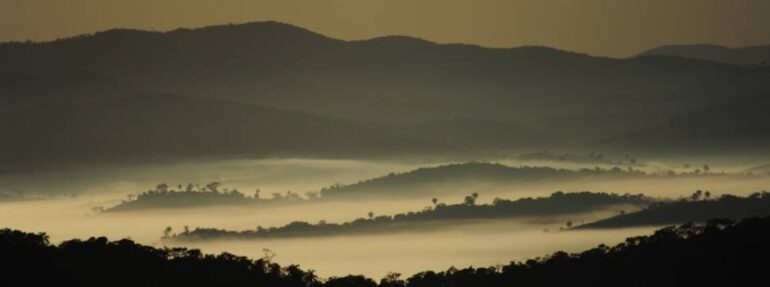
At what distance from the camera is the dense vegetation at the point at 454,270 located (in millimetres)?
100188

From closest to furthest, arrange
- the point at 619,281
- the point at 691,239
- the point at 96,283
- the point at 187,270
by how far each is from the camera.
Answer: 1. the point at 96,283
2. the point at 187,270
3. the point at 619,281
4. the point at 691,239

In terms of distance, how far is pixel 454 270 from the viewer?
390ft

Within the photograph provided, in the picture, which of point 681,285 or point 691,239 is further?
point 691,239

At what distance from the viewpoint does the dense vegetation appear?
100m

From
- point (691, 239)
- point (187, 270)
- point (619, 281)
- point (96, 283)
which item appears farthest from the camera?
point (691, 239)

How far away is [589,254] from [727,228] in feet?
24.1

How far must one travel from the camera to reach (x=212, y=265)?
352 ft

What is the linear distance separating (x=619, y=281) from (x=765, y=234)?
7825 mm

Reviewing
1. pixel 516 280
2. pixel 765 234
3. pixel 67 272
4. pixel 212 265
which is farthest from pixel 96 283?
pixel 765 234

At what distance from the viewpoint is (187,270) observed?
104375 millimetres

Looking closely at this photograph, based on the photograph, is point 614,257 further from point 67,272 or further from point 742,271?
point 67,272

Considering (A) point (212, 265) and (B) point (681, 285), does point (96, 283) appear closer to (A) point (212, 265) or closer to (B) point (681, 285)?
(A) point (212, 265)

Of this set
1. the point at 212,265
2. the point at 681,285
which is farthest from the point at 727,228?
the point at 212,265

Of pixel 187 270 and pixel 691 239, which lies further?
pixel 691 239
